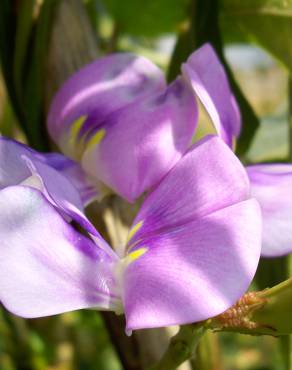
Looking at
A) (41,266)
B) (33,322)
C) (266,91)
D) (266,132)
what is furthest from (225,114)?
(266,91)

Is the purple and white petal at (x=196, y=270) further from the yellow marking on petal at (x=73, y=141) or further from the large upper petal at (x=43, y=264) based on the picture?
the yellow marking on petal at (x=73, y=141)

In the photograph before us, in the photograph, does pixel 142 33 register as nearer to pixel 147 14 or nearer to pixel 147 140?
pixel 147 14

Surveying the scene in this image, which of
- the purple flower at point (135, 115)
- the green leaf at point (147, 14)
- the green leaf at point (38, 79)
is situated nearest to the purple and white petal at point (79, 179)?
the purple flower at point (135, 115)

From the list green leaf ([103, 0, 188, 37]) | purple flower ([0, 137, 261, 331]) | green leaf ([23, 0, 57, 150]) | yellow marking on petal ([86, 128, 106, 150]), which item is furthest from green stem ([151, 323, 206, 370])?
green leaf ([103, 0, 188, 37])

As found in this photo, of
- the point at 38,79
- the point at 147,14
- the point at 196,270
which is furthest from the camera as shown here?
the point at 147,14

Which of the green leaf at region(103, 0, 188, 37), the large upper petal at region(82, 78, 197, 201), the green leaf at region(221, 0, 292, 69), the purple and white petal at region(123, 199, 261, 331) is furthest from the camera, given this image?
the green leaf at region(103, 0, 188, 37)

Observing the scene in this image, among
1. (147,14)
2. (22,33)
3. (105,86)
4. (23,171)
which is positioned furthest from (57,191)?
(147,14)

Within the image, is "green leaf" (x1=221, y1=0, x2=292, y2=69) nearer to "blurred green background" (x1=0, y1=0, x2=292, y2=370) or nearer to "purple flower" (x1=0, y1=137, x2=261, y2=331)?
"blurred green background" (x1=0, y1=0, x2=292, y2=370)
